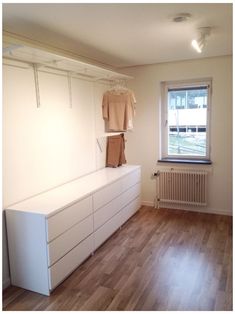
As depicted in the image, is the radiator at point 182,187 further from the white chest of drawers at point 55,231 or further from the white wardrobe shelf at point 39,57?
the white wardrobe shelf at point 39,57

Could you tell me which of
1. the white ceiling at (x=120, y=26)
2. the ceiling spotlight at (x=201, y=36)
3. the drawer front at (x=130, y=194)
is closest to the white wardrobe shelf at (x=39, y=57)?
the white ceiling at (x=120, y=26)

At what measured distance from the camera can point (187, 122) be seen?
4504 millimetres

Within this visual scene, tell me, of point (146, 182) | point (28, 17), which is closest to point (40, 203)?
point (28, 17)

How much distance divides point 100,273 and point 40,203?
942mm

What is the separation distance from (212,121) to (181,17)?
2.14 metres

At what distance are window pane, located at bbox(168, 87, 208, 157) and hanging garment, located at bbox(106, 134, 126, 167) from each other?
2.89 feet

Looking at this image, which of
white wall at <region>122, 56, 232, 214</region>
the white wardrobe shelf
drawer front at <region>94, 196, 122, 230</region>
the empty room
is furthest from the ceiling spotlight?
drawer front at <region>94, 196, 122, 230</region>

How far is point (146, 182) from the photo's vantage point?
479cm

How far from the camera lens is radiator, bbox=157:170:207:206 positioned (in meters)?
4.34

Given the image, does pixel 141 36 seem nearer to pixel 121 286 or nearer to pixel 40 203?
pixel 40 203

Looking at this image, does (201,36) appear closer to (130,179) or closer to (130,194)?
(130,179)

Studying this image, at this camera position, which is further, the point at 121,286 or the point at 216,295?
the point at 121,286

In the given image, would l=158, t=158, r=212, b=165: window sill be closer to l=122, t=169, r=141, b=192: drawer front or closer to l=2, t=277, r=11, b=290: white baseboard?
l=122, t=169, r=141, b=192: drawer front

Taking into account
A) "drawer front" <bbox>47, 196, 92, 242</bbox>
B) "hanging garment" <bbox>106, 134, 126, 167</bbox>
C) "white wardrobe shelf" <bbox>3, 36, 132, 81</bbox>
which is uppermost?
"white wardrobe shelf" <bbox>3, 36, 132, 81</bbox>
